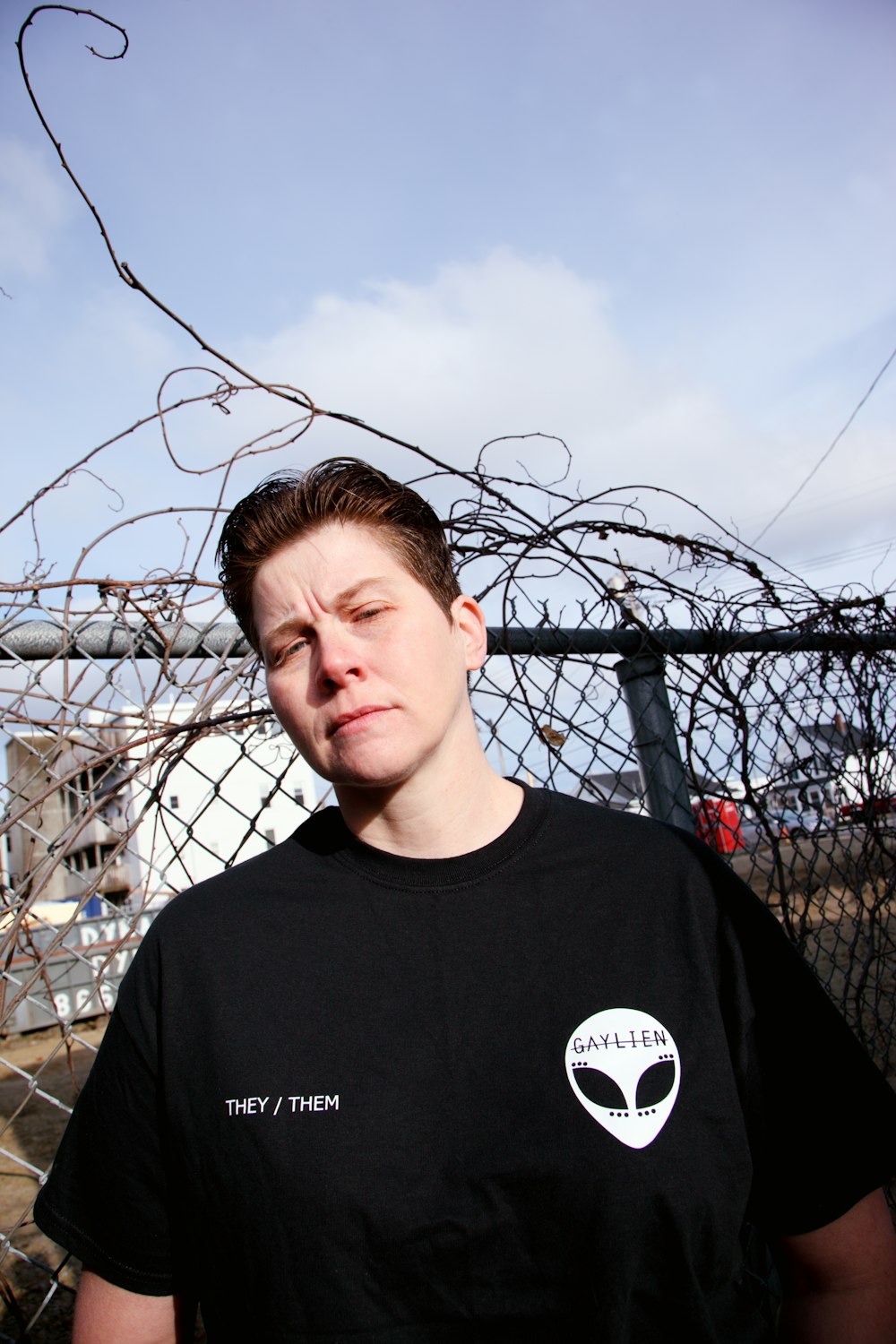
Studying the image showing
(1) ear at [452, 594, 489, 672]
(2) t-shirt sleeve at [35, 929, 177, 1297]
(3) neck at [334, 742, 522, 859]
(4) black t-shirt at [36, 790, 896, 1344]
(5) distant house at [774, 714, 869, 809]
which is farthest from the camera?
(5) distant house at [774, 714, 869, 809]

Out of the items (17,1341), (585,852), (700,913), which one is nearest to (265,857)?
(585,852)

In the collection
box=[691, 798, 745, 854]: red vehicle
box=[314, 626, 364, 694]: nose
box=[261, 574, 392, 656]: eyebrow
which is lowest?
box=[691, 798, 745, 854]: red vehicle

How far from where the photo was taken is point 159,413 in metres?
1.82

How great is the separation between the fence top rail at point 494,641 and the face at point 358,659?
0.40 m

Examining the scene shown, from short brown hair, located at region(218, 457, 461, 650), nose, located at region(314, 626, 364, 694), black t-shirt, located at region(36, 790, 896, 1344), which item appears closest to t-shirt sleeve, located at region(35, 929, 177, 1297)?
black t-shirt, located at region(36, 790, 896, 1344)

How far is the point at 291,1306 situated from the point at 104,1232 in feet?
0.98

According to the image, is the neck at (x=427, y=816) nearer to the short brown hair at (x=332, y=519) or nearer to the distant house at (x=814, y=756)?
the short brown hair at (x=332, y=519)

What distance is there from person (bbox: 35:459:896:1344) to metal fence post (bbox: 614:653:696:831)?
0.71m

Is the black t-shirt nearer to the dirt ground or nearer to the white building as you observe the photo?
the dirt ground

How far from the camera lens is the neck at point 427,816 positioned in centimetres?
127

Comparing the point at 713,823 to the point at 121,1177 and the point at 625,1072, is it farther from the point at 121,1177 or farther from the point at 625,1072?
the point at 121,1177

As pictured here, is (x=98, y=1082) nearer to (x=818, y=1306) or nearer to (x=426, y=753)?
(x=426, y=753)

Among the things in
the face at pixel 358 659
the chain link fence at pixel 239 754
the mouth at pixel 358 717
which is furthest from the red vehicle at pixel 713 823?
the mouth at pixel 358 717

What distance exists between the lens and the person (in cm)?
100
